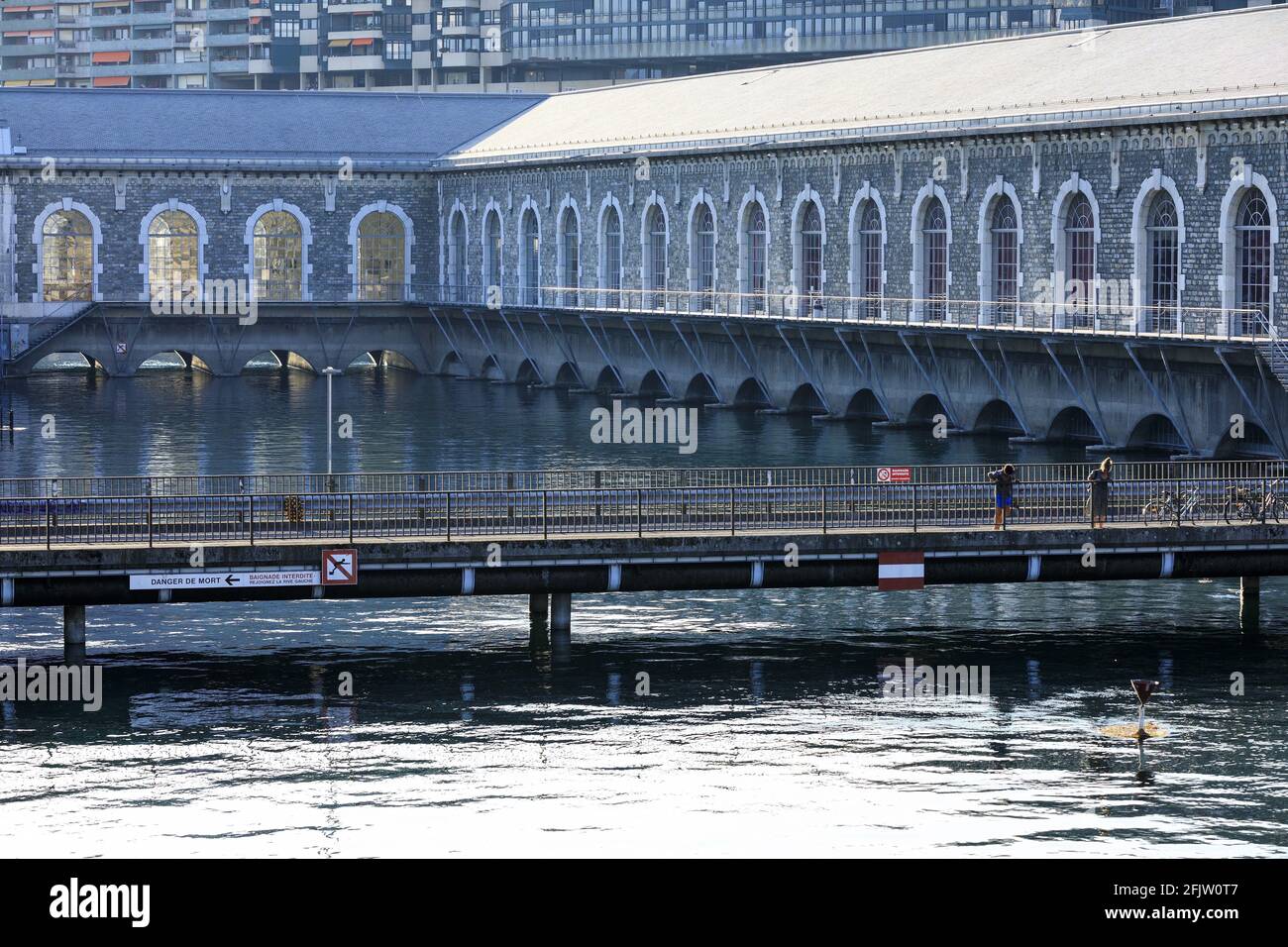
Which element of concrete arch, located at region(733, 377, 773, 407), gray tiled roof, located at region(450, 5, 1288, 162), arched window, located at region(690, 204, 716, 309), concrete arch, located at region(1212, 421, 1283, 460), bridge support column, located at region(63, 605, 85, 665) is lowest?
bridge support column, located at region(63, 605, 85, 665)

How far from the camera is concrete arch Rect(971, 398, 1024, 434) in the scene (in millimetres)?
82688

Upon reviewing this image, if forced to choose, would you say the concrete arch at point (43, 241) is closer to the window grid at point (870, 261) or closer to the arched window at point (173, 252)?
the arched window at point (173, 252)

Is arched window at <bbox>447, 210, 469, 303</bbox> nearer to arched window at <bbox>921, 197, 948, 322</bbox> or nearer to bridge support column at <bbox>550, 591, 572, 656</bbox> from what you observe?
arched window at <bbox>921, 197, 948, 322</bbox>

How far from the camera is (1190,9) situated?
181250 millimetres

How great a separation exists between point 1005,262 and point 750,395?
1903 cm

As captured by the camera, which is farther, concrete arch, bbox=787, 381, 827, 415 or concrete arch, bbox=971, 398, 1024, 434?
concrete arch, bbox=787, 381, 827, 415

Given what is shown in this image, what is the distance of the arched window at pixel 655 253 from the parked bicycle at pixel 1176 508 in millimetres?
52604

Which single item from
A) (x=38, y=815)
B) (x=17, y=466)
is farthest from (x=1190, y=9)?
(x=38, y=815)

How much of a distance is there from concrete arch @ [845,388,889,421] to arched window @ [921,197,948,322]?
6.25 metres

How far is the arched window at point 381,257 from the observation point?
12544cm

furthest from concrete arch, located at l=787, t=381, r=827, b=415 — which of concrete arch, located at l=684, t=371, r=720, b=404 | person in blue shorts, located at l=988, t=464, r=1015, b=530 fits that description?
person in blue shorts, located at l=988, t=464, r=1015, b=530

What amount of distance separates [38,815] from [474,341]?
8475 centimetres
